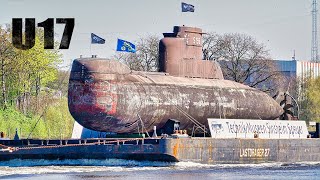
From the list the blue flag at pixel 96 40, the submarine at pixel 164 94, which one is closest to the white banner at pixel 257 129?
the submarine at pixel 164 94

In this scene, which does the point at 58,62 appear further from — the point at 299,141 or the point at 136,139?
the point at 136,139

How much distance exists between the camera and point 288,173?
68750 mm

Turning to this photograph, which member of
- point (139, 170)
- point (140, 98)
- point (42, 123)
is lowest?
point (139, 170)

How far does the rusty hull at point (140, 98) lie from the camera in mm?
71938

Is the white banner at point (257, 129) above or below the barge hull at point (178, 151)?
above

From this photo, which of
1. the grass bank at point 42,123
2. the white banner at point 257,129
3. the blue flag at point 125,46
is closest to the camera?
the white banner at point 257,129

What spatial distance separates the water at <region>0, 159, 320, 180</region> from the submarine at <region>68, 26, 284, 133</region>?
11.4 feet

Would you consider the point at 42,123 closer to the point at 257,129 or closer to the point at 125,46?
the point at 125,46

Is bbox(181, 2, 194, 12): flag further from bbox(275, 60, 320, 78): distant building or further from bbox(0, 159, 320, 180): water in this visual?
bbox(275, 60, 320, 78): distant building

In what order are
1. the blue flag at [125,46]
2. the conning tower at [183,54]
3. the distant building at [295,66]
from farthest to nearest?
the distant building at [295,66] → the conning tower at [183,54] → the blue flag at [125,46]

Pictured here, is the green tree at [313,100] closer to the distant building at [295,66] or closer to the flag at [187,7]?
the distant building at [295,66]

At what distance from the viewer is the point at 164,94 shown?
76688 mm

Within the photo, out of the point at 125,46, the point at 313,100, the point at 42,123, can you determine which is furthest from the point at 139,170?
the point at 313,100

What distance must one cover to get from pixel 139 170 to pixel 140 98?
7487 mm
